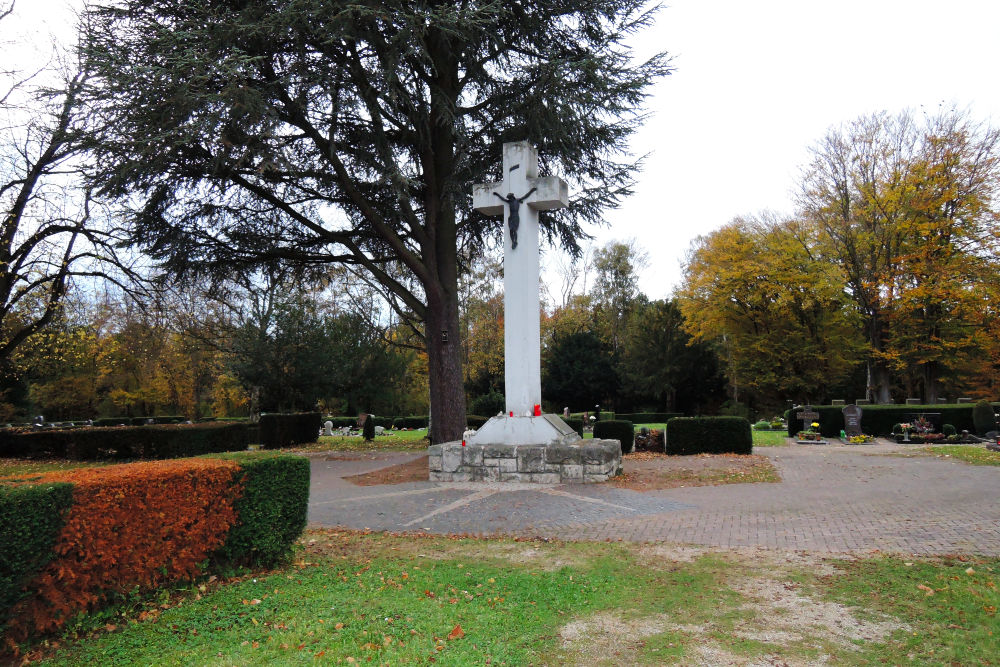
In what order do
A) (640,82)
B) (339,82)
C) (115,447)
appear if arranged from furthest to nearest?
(115,447) → (640,82) → (339,82)

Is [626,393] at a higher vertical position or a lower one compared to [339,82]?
lower

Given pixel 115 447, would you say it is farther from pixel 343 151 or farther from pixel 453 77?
pixel 453 77

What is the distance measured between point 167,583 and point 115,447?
1502 cm

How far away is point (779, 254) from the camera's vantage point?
29.3 m

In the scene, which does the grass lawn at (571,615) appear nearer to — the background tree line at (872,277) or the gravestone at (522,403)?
the gravestone at (522,403)

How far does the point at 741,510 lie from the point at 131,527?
22.1 ft

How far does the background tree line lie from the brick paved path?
56.5 ft

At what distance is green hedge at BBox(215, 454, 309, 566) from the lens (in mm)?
5254

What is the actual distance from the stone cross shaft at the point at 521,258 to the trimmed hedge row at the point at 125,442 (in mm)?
10758

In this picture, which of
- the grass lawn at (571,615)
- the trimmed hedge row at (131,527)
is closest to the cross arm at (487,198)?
the trimmed hedge row at (131,527)

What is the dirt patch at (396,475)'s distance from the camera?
11413mm

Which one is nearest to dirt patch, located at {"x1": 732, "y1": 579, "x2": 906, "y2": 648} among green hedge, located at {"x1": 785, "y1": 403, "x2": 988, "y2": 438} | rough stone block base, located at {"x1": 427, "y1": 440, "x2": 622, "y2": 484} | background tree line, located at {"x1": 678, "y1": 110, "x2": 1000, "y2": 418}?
rough stone block base, located at {"x1": 427, "y1": 440, "x2": 622, "y2": 484}

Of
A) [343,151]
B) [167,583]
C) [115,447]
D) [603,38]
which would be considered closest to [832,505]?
[167,583]

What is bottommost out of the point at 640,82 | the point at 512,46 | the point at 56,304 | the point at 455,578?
the point at 455,578
